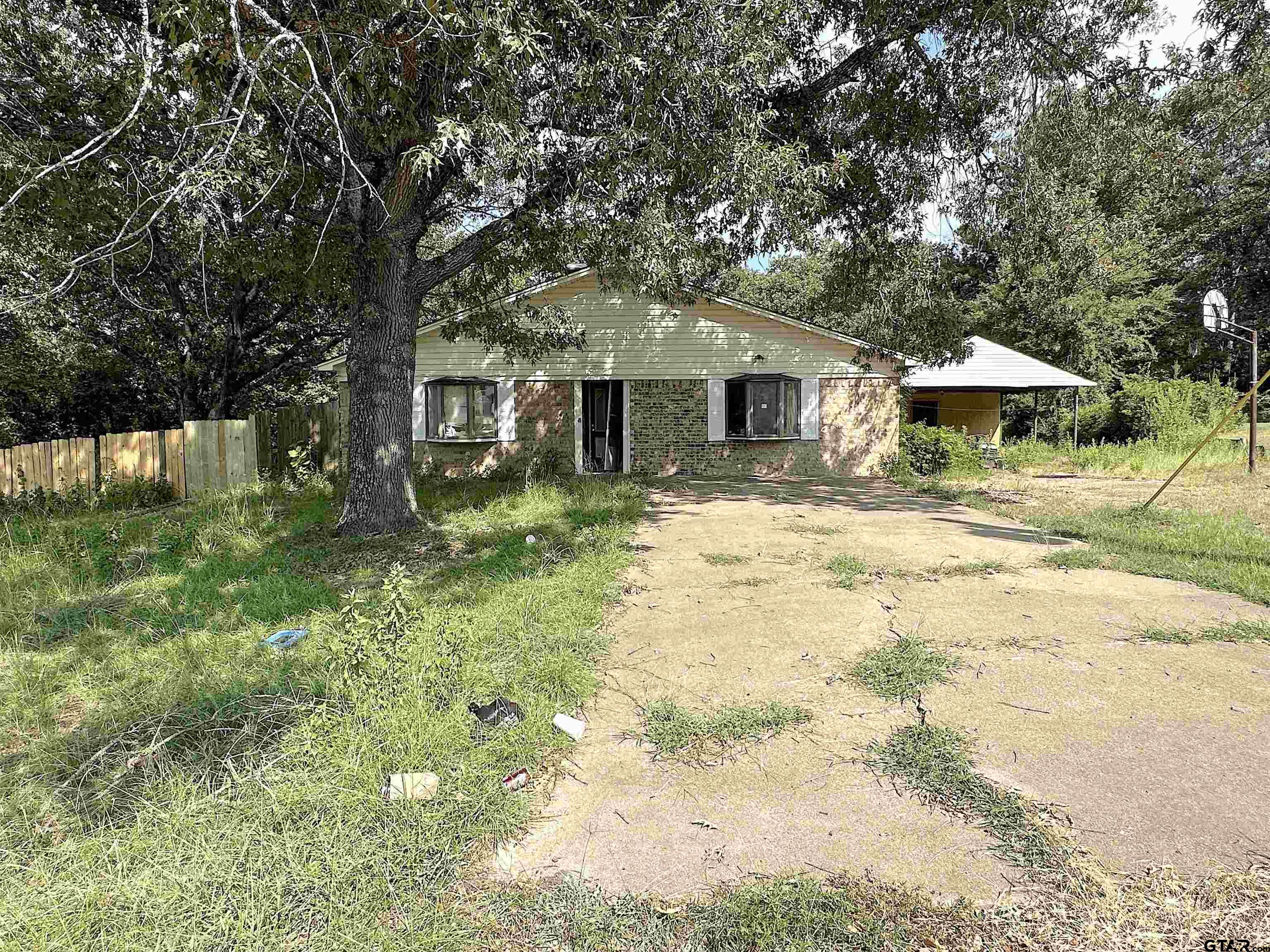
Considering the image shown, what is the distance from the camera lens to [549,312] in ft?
42.2

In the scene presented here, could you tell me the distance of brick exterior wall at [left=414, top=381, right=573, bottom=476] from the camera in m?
14.4

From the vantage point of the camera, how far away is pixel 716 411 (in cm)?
1462

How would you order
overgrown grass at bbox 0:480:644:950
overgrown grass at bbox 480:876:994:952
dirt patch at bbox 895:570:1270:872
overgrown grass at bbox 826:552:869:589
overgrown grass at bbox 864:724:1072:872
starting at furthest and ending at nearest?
overgrown grass at bbox 826:552:869:589
dirt patch at bbox 895:570:1270:872
overgrown grass at bbox 864:724:1072:872
overgrown grass at bbox 0:480:644:950
overgrown grass at bbox 480:876:994:952

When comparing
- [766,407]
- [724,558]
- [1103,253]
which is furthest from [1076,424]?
[724,558]

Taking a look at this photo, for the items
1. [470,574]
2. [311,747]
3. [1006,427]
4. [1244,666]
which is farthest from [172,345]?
[1006,427]

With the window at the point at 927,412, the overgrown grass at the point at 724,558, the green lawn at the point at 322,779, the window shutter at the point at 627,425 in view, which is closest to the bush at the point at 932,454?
the window at the point at 927,412

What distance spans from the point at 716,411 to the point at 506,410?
15.7 ft

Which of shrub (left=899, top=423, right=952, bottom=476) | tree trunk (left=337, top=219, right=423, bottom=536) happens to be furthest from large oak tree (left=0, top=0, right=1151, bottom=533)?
shrub (left=899, top=423, right=952, bottom=476)

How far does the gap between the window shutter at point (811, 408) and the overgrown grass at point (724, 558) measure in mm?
8531

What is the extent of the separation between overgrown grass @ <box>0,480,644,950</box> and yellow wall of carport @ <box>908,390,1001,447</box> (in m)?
17.4

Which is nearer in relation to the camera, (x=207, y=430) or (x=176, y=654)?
(x=176, y=654)

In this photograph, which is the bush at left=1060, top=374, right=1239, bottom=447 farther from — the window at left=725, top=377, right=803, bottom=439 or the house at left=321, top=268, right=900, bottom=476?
the window at left=725, top=377, right=803, bottom=439

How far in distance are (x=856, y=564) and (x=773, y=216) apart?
15.2ft

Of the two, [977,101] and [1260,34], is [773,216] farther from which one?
[1260,34]
